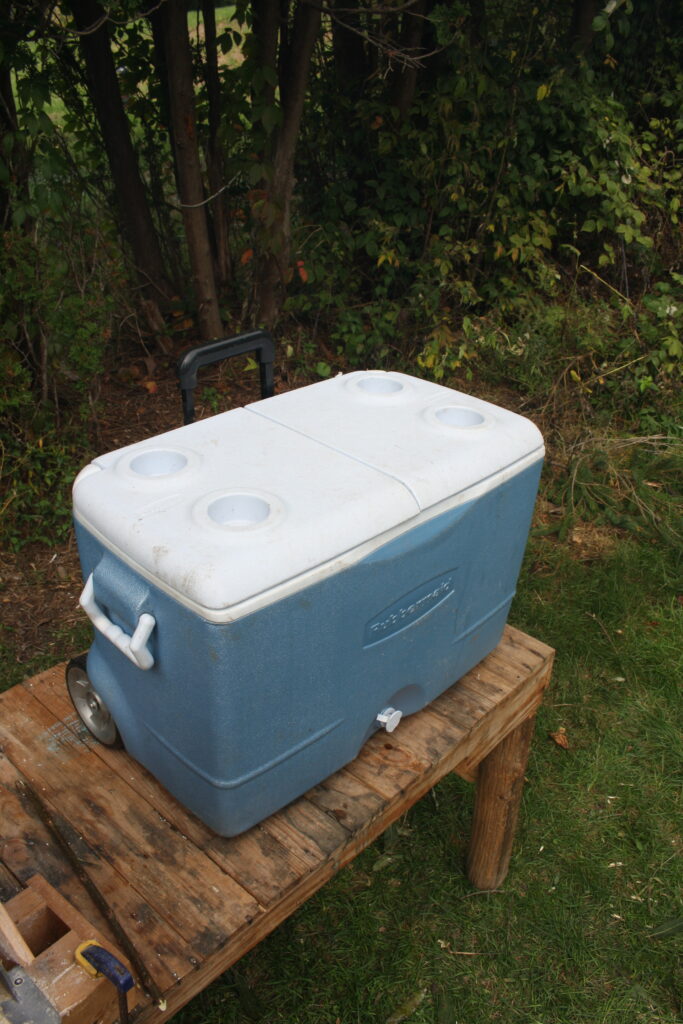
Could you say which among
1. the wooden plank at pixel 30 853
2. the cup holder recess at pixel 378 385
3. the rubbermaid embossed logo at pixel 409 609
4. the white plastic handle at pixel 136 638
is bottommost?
the wooden plank at pixel 30 853

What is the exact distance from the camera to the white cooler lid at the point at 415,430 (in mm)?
1234

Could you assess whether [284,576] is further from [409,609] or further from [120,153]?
[120,153]

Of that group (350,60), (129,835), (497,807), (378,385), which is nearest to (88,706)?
(129,835)

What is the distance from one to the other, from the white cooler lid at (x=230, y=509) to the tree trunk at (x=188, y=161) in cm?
205

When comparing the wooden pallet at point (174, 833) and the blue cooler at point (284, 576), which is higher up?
the blue cooler at point (284, 576)

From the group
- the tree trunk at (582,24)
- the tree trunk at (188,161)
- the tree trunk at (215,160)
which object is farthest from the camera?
the tree trunk at (582,24)

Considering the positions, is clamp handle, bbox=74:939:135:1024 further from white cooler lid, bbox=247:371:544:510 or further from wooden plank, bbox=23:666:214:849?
white cooler lid, bbox=247:371:544:510

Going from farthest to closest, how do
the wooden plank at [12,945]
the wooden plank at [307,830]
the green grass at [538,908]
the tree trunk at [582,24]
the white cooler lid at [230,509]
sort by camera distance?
the tree trunk at [582,24], the green grass at [538,908], the wooden plank at [307,830], the white cooler lid at [230,509], the wooden plank at [12,945]

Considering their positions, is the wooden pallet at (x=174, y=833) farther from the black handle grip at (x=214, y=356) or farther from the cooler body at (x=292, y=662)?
the black handle grip at (x=214, y=356)

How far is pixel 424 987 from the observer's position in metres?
1.76

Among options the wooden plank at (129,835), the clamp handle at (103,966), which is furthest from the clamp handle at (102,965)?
the wooden plank at (129,835)

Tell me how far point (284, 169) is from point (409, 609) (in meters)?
2.49

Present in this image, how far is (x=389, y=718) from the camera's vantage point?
134 centimetres

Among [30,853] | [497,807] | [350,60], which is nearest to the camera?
[30,853]
